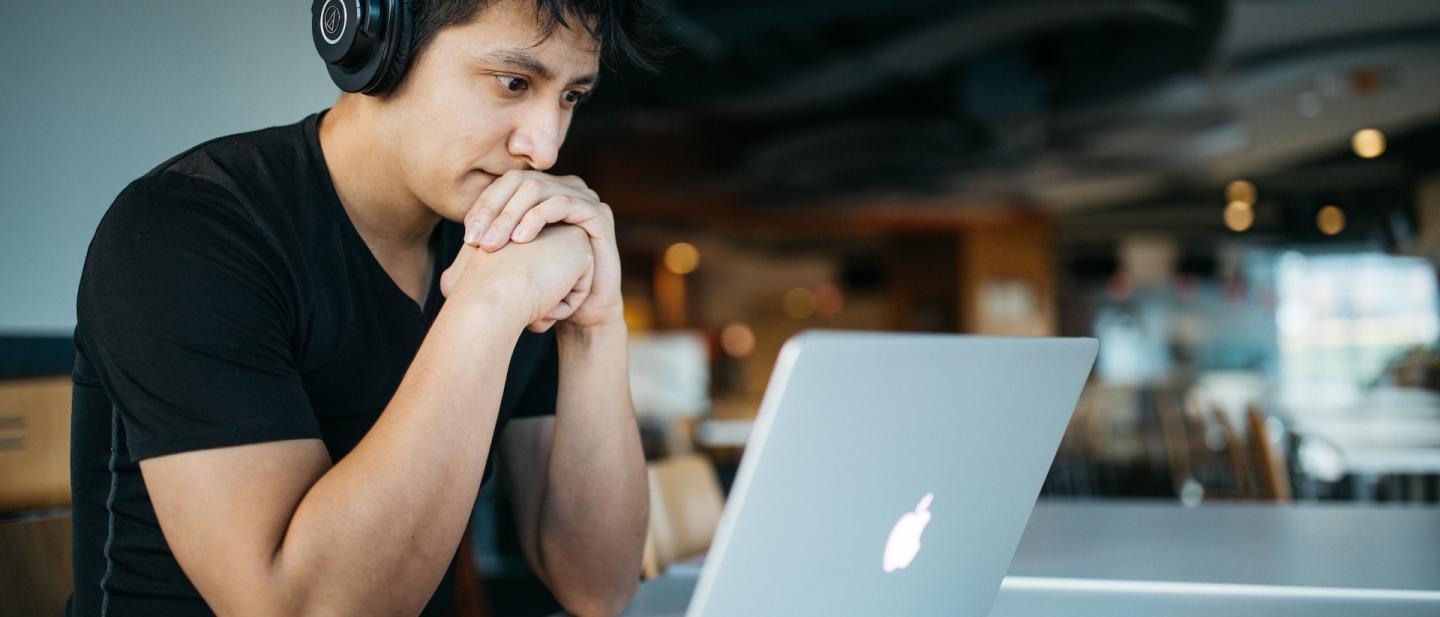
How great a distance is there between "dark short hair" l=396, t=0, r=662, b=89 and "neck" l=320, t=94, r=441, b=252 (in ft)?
0.34

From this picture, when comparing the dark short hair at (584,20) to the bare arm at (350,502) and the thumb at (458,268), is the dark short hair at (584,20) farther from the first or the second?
the bare arm at (350,502)

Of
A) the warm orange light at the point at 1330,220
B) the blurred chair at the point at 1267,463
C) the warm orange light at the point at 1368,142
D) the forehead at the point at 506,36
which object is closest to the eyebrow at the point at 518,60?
the forehead at the point at 506,36

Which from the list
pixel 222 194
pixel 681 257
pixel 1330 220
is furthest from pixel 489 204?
pixel 681 257

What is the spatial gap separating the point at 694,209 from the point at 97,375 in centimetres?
1077

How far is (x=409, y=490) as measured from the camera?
2.76 feet

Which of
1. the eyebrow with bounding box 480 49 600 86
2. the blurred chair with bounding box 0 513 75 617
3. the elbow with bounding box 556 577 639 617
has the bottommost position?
the elbow with bounding box 556 577 639 617

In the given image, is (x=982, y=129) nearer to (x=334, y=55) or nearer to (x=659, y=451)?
(x=659, y=451)

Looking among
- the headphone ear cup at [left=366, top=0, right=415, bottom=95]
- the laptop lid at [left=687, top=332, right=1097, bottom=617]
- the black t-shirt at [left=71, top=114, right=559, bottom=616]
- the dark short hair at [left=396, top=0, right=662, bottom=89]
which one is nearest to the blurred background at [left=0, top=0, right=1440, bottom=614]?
the dark short hair at [left=396, top=0, right=662, bottom=89]

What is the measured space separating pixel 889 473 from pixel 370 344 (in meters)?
0.61

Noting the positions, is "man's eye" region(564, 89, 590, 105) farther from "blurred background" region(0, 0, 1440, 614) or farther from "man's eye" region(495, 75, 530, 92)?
"blurred background" region(0, 0, 1440, 614)

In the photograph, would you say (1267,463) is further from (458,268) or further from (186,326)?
(186,326)

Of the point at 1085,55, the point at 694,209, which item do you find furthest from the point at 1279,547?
the point at 694,209

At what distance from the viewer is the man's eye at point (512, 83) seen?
3.45ft

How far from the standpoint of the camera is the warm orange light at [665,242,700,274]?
1630 cm
